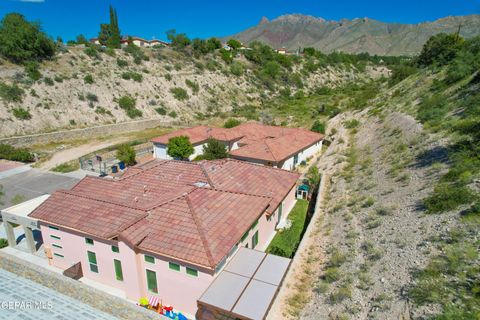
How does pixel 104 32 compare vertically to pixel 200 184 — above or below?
above

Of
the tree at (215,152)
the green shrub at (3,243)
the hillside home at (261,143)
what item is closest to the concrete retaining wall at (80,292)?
the green shrub at (3,243)

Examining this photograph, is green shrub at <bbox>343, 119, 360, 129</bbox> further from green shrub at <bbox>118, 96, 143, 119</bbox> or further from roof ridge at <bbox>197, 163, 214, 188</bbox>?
green shrub at <bbox>118, 96, 143, 119</bbox>

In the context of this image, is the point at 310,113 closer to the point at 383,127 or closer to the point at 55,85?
the point at 383,127

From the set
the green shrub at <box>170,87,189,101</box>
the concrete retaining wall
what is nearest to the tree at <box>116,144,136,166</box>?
the concrete retaining wall

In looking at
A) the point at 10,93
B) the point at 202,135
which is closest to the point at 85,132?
the point at 10,93

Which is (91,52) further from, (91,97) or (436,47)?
(436,47)

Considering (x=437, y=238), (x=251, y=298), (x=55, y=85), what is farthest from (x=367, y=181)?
(x=55, y=85)
